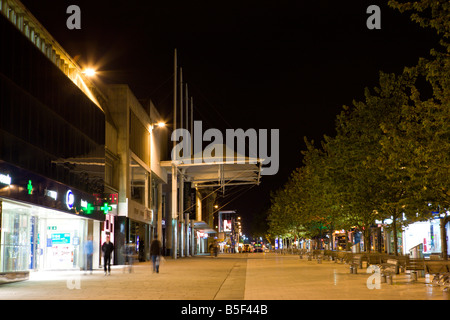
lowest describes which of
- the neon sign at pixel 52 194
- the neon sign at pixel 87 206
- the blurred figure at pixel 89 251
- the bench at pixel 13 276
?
the bench at pixel 13 276

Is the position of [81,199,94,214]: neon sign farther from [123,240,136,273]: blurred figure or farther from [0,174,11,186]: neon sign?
[0,174,11,186]: neon sign

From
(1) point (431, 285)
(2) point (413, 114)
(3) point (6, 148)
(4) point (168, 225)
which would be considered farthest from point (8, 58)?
(4) point (168, 225)

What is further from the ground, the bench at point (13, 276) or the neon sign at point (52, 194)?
the neon sign at point (52, 194)

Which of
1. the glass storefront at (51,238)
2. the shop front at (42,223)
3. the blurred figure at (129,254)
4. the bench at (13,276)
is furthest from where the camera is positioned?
the blurred figure at (129,254)

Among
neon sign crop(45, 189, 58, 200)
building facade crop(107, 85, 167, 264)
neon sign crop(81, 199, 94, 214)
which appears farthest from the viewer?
building facade crop(107, 85, 167, 264)

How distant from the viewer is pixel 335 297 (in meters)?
15.5

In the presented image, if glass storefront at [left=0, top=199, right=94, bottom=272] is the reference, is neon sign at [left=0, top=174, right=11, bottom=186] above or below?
above

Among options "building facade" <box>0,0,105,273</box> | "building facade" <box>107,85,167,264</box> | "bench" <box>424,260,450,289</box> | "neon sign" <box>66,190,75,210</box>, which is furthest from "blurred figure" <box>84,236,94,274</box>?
"bench" <box>424,260,450,289</box>

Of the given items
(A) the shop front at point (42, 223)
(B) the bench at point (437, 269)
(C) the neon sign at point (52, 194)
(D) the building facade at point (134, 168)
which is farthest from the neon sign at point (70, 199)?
(B) the bench at point (437, 269)

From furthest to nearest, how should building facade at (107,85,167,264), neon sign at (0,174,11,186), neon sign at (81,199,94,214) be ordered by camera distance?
building facade at (107,85,167,264) → neon sign at (81,199,94,214) → neon sign at (0,174,11,186)

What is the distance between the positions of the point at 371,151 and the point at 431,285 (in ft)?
37.0

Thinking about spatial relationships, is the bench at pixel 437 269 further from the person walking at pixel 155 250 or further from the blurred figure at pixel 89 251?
the blurred figure at pixel 89 251

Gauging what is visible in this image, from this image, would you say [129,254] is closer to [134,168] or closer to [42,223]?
[42,223]
